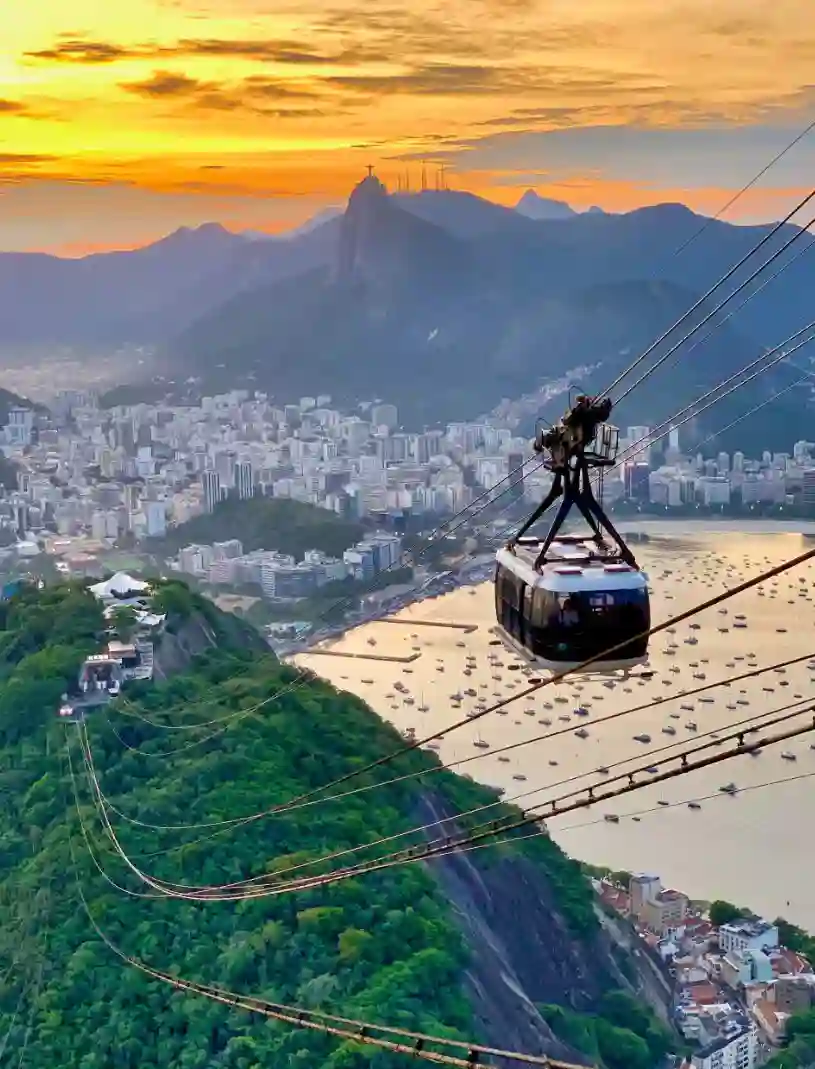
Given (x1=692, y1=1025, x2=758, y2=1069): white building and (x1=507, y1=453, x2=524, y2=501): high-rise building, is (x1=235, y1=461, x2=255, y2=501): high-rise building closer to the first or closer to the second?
(x1=507, y1=453, x2=524, y2=501): high-rise building

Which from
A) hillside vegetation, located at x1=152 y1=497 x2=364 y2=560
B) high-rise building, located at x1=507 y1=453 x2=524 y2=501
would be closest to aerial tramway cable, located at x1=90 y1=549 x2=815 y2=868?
hillside vegetation, located at x1=152 y1=497 x2=364 y2=560

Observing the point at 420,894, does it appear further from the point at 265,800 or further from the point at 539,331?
the point at 539,331

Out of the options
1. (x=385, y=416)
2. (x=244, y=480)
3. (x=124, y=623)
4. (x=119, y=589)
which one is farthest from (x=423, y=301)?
(x=124, y=623)

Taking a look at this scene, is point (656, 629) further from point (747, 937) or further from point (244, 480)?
point (244, 480)

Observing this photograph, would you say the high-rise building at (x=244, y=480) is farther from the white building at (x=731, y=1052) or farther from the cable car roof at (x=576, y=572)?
the cable car roof at (x=576, y=572)

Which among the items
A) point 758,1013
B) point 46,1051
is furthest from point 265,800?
point 758,1013

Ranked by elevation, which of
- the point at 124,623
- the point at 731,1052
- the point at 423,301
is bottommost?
the point at 731,1052
